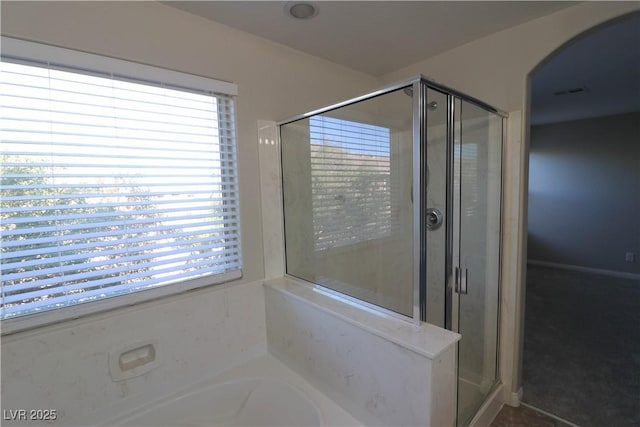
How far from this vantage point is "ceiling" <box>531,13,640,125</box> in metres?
2.01

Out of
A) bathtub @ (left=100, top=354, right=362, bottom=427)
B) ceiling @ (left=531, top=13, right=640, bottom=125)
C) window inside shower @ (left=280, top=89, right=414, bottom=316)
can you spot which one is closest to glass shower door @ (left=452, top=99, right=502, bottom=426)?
window inside shower @ (left=280, top=89, right=414, bottom=316)

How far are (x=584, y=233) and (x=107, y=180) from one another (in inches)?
244

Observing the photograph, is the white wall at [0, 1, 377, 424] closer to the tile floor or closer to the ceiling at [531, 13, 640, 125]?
the tile floor

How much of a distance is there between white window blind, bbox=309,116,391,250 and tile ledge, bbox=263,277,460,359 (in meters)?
0.47

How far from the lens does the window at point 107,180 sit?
1.22 m

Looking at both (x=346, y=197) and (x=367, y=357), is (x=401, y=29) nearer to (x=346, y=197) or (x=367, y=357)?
(x=346, y=197)

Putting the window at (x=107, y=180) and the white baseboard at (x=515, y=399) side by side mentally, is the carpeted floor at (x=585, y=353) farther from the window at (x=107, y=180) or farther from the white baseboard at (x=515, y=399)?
the window at (x=107, y=180)

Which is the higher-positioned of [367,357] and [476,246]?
[476,246]

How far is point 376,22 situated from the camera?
1681mm

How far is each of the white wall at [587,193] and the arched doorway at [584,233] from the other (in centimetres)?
1

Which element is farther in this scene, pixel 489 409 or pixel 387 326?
pixel 489 409

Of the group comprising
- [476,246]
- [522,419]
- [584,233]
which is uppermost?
[476,246]

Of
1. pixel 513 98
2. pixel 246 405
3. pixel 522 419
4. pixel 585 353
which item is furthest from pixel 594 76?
pixel 246 405

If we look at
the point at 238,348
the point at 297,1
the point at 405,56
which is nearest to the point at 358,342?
the point at 238,348
